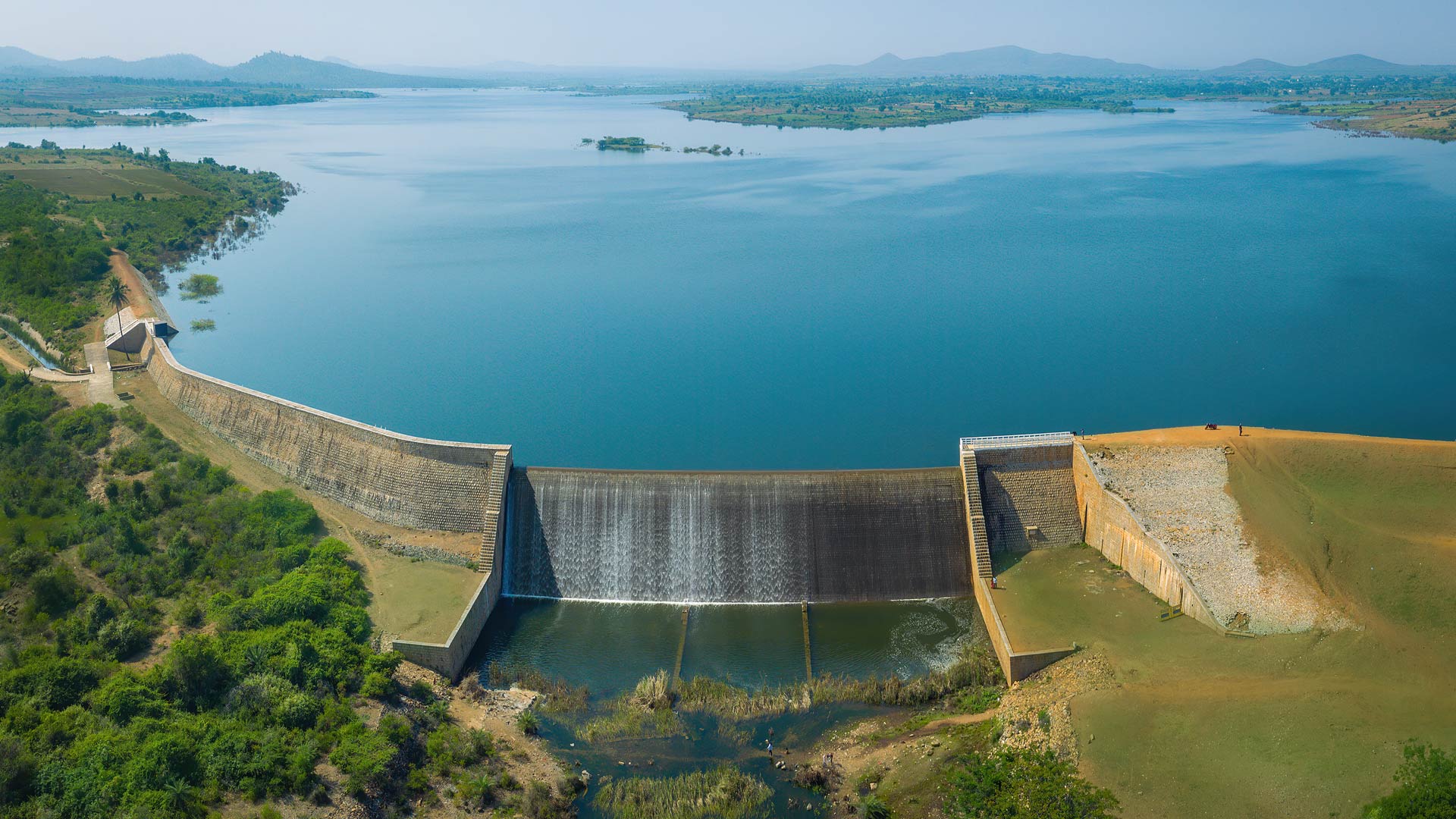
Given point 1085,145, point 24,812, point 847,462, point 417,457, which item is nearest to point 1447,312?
point 847,462

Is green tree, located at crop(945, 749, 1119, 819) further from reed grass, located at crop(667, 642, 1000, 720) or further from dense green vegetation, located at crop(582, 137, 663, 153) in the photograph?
dense green vegetation, located at crop(582, 137, 663, 153)

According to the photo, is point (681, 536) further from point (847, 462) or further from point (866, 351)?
point (866, 351)

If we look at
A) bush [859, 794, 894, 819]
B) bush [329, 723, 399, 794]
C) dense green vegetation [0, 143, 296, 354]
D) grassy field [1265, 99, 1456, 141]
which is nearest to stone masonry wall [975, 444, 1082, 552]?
bush [859, 794, 894, 819]

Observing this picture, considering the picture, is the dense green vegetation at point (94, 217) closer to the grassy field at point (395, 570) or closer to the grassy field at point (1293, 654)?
the grassy field at point (395, 570)

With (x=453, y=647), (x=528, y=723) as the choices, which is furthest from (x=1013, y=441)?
(x=453, y=647)

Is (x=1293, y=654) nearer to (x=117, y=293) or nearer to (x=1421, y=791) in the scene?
(x=1421, y=791)

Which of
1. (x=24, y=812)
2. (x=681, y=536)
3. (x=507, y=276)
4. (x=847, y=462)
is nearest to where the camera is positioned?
(x=24, y=812)

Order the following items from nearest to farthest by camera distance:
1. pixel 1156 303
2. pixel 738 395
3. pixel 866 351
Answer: pixel 738 395, pixel 866 351, pixel 1156 303
